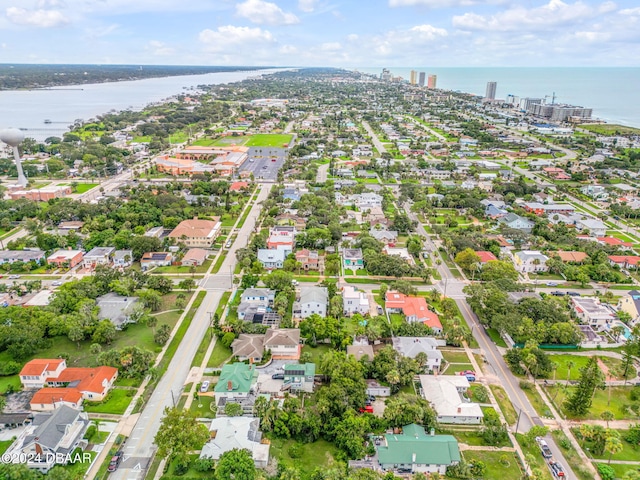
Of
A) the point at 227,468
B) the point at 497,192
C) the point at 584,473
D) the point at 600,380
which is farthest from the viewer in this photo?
the point at 497,192

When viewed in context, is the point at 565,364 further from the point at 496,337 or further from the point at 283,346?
the point at 283,346

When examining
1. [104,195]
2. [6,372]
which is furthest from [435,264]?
[104,195]

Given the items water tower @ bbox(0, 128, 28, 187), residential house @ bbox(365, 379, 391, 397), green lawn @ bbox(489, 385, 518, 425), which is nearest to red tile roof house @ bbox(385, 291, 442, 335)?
green lawn @ bbox(489, 385, 518, 425)

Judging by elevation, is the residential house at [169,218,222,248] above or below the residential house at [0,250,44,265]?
above

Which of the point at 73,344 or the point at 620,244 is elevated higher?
the point at 620,244

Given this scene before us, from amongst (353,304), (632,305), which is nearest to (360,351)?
A: (353,304)

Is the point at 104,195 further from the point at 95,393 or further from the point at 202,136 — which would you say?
the point at 202,136

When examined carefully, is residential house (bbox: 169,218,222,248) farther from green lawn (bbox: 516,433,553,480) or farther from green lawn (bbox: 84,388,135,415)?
green lawn (bbox: 516,433,553,480)
